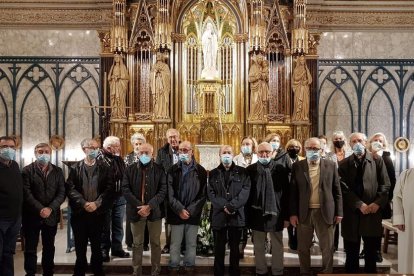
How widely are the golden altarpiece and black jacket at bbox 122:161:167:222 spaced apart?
4.09 metres

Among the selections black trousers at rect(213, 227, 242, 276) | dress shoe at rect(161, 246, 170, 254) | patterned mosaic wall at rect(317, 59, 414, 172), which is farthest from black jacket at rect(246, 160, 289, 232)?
patterned mosaic wall at rect(317, 59, 414, 172)

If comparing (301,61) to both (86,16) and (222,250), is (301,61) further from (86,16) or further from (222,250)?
(222,250)

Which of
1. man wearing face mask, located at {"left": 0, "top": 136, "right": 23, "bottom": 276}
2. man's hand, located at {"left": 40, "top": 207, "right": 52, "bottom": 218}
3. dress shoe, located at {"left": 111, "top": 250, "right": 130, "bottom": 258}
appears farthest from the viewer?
dress shoe, located at {"left": 111, "top": 250, "right": 130, "bottom": 258}

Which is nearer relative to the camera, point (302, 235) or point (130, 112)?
point (302, 235)

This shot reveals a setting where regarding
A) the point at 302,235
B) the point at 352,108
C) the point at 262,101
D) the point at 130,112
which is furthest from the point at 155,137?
the point at 302,235

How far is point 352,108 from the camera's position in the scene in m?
10.4

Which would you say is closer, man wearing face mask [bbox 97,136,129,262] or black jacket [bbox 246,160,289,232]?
black jacket [bbox 246,160,289,232]

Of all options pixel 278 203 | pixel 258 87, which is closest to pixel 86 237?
pixel 278 203

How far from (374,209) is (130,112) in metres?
5.72

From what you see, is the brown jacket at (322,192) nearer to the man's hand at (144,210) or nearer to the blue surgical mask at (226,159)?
the blue surgical mask at (226,159)

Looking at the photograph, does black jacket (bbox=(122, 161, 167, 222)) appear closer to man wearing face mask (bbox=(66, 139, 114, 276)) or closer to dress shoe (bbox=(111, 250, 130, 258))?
man wearing face mask (bbox=(66, 139, 114, 276))

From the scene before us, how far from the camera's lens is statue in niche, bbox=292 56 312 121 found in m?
9.54

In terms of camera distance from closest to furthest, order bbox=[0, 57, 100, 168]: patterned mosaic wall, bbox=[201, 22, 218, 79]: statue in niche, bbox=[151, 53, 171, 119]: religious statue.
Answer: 1. bbox=[151, 53, 171, 119]: religious statue
2. bbox=[201, 22, 218, 79]: statue in niche
3. bbox=[0, 57, 100, 168]: patterned mosaic wall

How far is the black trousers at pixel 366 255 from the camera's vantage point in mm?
5367
